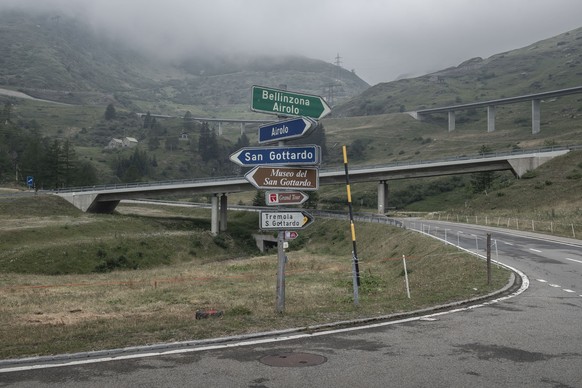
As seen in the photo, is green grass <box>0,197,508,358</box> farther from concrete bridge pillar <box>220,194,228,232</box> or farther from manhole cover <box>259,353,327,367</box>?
concrete bridge pillar <box>220,194,228,232</box>

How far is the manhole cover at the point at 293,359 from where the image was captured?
9242 mm

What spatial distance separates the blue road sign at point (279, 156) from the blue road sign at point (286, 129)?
43 centimetres

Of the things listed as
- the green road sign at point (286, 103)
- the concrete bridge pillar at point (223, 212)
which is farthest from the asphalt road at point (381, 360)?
the concrete bridge pillar at point (223, 212)

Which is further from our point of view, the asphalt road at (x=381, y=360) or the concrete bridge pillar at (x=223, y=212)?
the concrete bridge pillar at (x=223, y=212)

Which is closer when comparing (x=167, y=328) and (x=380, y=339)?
(x=380, y=339)

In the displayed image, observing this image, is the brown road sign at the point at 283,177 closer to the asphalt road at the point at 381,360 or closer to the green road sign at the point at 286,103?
the green road sign at the point at 286,103

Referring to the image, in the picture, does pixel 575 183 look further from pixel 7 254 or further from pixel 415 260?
pixel 7 254

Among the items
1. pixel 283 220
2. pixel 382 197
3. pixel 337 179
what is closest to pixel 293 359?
pixel 283 220

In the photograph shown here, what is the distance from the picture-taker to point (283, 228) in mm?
14125

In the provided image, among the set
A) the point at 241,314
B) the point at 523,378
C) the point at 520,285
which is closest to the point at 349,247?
the point at 520,285

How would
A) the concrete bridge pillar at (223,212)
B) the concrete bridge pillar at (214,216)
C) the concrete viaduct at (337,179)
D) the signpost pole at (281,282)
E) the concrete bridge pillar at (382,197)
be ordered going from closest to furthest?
the signpost pole at (281,282), the concrete viaduct at (337,179), the concrete bridge pillar at (214,216), the concrete bridge pillar at (223,212), the concrete bridge pillar at (382,197)

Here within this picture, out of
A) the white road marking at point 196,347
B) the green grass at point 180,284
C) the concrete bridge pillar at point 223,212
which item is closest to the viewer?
the white road marking at point 196,347

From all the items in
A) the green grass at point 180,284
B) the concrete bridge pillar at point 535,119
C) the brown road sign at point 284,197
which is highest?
the concrete bridge pillar at point 535,119

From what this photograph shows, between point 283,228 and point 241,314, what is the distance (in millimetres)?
2724
